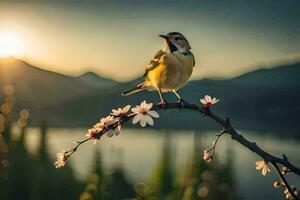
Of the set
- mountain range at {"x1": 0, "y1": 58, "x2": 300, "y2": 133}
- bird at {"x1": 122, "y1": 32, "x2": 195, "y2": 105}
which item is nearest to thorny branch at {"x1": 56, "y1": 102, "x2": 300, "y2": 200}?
bird at {"x1": 122, "y1": 32, "x2": 195, "y2": 105}

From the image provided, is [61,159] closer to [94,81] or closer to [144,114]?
[144,114]

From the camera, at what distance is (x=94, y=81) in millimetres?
1868

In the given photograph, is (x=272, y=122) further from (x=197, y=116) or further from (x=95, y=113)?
(x=95, y=113)

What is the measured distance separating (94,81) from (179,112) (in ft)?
0.93

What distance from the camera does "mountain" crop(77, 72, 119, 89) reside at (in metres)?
1.85

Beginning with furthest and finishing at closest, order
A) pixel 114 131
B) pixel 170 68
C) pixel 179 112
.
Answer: pixel 179 112
pixel 170 68
pixel 114 131

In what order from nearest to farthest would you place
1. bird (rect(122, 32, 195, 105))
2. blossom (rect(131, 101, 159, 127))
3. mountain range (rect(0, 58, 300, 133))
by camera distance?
blossom (rect(131, 101, 159, 127)), bird (rect(122, 32, 195, 105)), mountain range (rect(0, 58, 300, 133))

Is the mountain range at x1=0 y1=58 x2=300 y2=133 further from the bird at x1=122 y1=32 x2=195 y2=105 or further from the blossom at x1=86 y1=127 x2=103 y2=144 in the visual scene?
the blossom at x1=86 y1=127 x2=103 y2=144

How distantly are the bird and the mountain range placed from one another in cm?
78

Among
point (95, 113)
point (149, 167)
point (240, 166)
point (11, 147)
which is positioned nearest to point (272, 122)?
point (240, 166)

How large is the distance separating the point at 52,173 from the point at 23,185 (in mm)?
109

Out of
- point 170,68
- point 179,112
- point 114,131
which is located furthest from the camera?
point 179,112

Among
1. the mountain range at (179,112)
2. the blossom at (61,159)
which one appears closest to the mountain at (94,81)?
the mountain range at (179,112)

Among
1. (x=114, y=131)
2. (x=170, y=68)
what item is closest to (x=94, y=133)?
(x=114, y=131)
